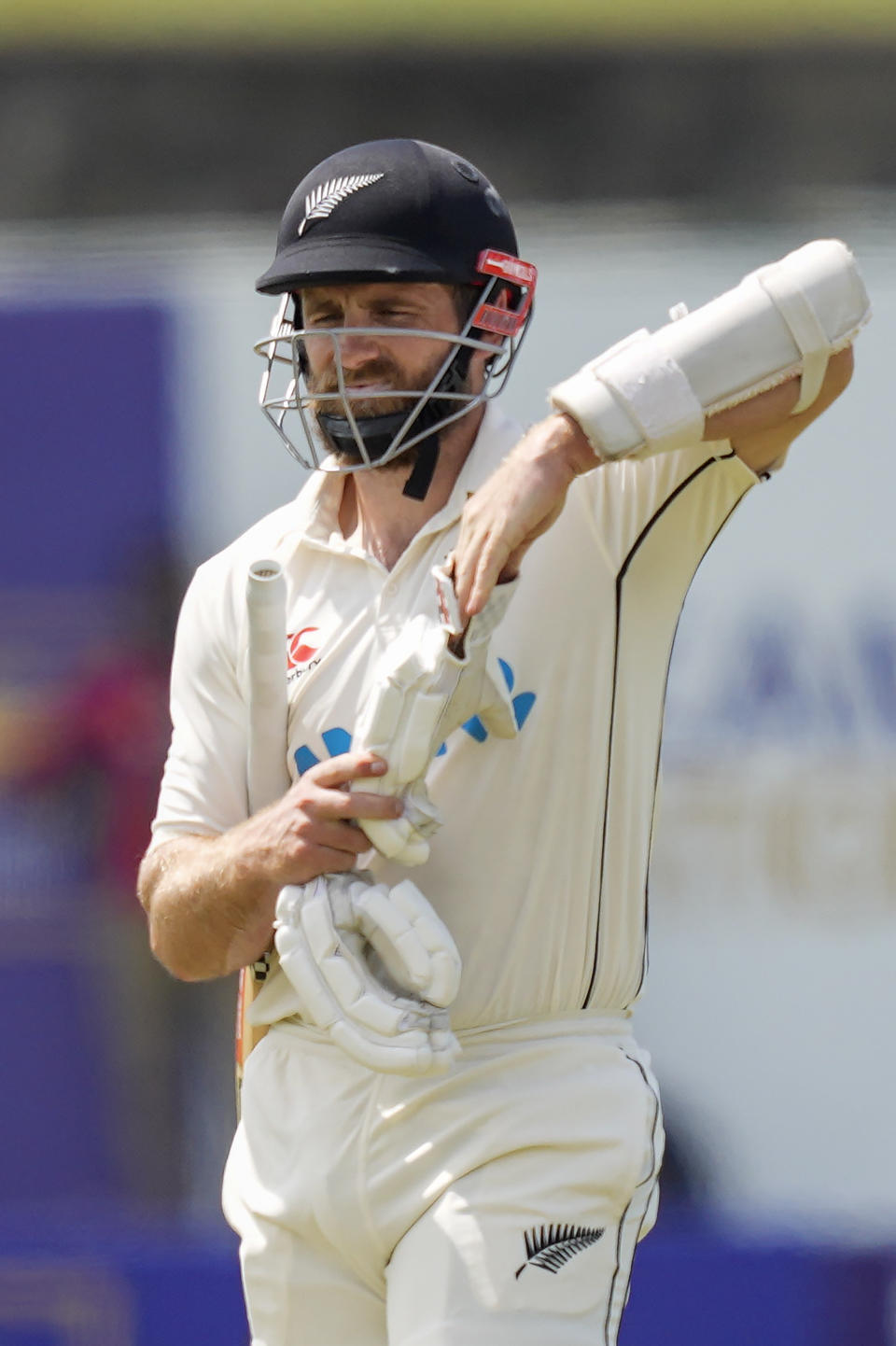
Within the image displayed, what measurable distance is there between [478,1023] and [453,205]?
0.85 m

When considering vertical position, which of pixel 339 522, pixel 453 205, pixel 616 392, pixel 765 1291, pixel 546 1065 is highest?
pixel 453 205

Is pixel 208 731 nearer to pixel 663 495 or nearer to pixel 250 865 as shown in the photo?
pixel 250 865

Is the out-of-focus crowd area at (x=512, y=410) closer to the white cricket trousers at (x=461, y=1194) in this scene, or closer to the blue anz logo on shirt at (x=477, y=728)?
the white cricket trousers at (x=461, y=1194)

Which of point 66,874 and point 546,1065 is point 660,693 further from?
point 66,874

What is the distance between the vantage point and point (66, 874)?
469 cm

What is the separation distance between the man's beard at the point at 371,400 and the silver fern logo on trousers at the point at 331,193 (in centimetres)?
16

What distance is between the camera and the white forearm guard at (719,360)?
1.92 meters

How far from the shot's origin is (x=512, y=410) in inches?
183

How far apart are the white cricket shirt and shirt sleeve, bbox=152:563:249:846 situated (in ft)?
0.21

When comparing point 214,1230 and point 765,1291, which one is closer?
point 765,1291

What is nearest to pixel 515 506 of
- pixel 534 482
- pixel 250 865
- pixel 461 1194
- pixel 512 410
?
pixel 534 482

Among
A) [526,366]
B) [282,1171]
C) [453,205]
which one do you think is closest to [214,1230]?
[526,366]

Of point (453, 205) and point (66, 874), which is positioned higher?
point (453, 205)

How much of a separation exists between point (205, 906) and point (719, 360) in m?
0.74
